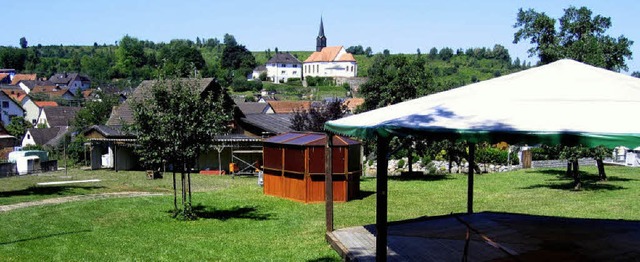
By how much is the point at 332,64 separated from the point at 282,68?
1662cm

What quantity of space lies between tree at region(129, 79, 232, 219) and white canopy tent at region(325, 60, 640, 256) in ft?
19.4

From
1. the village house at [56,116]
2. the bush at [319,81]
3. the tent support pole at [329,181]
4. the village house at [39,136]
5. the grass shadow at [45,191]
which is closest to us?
the tent support pole at [329,181]

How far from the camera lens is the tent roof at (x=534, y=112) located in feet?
19.5

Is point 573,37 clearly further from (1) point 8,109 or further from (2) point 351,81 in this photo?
(2) point 351,81

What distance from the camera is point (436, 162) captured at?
1417 inches

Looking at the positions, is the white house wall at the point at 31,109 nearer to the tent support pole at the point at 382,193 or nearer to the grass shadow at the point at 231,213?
the grass shadow at the point at 231,213

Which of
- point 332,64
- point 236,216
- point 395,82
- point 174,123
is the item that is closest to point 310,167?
point 236,216

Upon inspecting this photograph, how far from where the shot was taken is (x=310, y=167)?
17.8 meters

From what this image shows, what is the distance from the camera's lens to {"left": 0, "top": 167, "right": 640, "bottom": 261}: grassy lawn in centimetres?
1062

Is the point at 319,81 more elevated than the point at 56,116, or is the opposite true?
the point at 319,81

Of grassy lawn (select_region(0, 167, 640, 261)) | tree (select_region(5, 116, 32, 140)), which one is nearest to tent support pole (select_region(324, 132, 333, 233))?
grassy lawn (select_region(0, 167, 640, 261))

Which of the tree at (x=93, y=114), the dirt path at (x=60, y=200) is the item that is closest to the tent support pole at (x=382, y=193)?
the dirt path at (x=60, y=200)

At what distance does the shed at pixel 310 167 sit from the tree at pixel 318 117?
8527 mm

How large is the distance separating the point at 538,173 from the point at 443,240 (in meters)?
21.3
